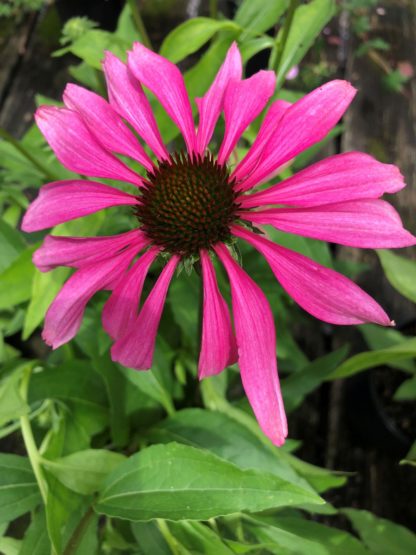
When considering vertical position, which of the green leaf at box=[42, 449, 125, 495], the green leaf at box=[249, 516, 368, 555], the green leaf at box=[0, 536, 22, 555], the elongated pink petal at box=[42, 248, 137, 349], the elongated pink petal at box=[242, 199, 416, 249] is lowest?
the green leaf at box=[249, 516, 368, 555]

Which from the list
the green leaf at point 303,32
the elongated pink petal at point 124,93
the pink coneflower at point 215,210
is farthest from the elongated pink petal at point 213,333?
the green leaf at point 303,32

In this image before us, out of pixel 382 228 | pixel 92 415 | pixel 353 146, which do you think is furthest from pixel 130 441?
pixel 353 146

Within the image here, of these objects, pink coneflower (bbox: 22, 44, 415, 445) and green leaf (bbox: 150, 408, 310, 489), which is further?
green leaf (bbox: 150, 408, 310, 489)

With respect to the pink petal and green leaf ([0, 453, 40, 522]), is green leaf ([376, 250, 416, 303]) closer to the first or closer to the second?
the pink petal

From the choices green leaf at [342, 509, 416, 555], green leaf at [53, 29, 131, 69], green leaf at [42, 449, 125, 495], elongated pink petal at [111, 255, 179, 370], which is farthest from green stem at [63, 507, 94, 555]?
green leaf at [53, 29, 131, 69]

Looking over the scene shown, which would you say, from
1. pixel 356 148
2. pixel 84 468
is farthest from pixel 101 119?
pixel 356 148

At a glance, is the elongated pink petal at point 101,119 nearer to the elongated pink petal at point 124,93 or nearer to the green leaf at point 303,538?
the elongated pink petal at point 124,93
